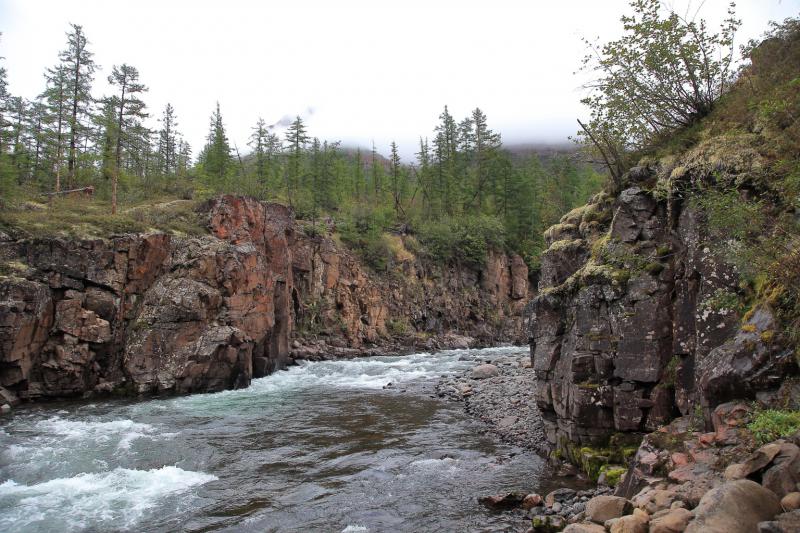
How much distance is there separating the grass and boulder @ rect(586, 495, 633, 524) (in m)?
25.0

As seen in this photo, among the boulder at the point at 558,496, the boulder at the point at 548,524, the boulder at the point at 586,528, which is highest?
the boulder at the point at 586,528

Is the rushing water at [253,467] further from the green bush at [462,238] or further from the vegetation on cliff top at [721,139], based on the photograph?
the green bush at [462,238]

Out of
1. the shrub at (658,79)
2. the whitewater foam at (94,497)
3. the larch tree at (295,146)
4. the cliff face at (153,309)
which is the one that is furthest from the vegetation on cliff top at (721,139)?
the larch tree at (295,146)

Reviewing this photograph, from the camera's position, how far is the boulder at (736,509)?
5145mm

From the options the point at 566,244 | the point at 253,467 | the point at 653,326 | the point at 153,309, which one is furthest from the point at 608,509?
the point at 153,309

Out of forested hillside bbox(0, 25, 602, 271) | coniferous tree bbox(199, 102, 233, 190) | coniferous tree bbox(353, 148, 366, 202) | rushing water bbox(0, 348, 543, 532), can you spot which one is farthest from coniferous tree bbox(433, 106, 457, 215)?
rushing water bbox(0, 348, 543, 532)

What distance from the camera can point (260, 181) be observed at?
51.9 m

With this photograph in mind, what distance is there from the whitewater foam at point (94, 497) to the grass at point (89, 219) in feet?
49.5

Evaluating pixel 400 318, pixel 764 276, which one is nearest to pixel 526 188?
pixel 400 318

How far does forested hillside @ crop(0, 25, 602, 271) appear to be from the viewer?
31.2 metres

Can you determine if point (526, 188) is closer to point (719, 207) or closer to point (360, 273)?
point (360, 273)

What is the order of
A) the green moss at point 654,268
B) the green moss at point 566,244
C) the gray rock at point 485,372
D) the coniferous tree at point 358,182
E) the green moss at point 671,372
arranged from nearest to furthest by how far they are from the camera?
the green moss at point 671,372 < the green moss at point 654,268 < the green moss at point 566,244 < the gray rock at point 485,372 < the coniferous tree at point 358,182

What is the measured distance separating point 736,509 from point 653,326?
629 centimetres

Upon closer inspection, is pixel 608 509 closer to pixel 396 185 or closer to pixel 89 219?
pixel 89 219
